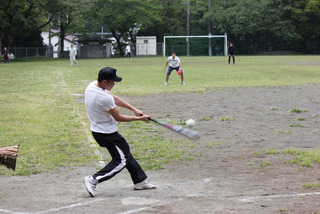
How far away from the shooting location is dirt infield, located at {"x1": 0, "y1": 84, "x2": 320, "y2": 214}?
5.43 meters

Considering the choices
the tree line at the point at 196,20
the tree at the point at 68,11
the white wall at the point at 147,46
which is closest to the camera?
the tree at the point at 68,11

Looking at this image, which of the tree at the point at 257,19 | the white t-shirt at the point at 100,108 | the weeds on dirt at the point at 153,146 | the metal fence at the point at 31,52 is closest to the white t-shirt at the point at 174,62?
the weeds on dirt at the point at 153,146

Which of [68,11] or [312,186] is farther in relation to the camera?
[68,11]

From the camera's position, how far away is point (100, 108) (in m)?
5.97

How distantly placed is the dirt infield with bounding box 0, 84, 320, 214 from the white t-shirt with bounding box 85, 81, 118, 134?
Answer: 0.97m

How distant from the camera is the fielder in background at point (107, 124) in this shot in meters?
5.95

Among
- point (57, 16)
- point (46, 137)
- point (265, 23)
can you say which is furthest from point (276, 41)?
point (46, 137)

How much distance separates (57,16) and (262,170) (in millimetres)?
59537

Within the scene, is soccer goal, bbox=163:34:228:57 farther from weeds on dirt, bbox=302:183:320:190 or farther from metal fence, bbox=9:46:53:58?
weeds on dirt, bbox=302:183:320:190

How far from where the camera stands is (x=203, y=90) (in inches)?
741

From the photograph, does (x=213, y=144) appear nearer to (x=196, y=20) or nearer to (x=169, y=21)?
(x=196, y=20)

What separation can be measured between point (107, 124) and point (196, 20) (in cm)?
7088

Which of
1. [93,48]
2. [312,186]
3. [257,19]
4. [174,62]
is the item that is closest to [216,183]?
[312,186]

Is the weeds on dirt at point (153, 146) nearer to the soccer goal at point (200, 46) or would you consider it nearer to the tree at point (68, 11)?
the tree at point (68, 11)
